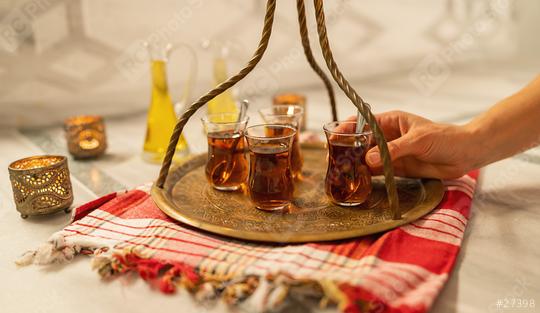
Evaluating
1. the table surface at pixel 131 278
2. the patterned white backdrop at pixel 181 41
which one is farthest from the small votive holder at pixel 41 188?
the patterned white backdrop at pixel 181 41

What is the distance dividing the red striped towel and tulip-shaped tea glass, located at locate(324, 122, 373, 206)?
0.09 m

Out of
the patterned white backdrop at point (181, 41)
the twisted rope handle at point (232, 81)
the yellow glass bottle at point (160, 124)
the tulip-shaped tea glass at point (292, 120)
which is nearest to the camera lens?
the twisted rope handle at point (232, 81)

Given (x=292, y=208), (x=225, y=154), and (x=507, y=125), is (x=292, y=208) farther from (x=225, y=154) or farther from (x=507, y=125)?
Answer: (x=507, y=125)

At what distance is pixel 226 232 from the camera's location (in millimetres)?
717

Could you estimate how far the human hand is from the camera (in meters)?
0.86

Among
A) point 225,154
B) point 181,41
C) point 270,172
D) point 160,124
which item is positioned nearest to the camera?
point 270,172

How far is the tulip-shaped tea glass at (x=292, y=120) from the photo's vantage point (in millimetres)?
934

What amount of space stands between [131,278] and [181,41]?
1127mm

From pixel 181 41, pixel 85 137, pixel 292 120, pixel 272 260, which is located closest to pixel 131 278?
pixel 272 260

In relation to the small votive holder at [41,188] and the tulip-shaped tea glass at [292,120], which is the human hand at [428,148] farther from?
the small votive holder at [41,188]

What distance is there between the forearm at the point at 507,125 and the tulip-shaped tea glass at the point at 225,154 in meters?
0.40

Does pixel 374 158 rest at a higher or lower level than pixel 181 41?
lower

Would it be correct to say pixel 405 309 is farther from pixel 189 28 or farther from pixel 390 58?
pixel 390 58

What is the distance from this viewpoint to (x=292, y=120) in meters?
0.96
